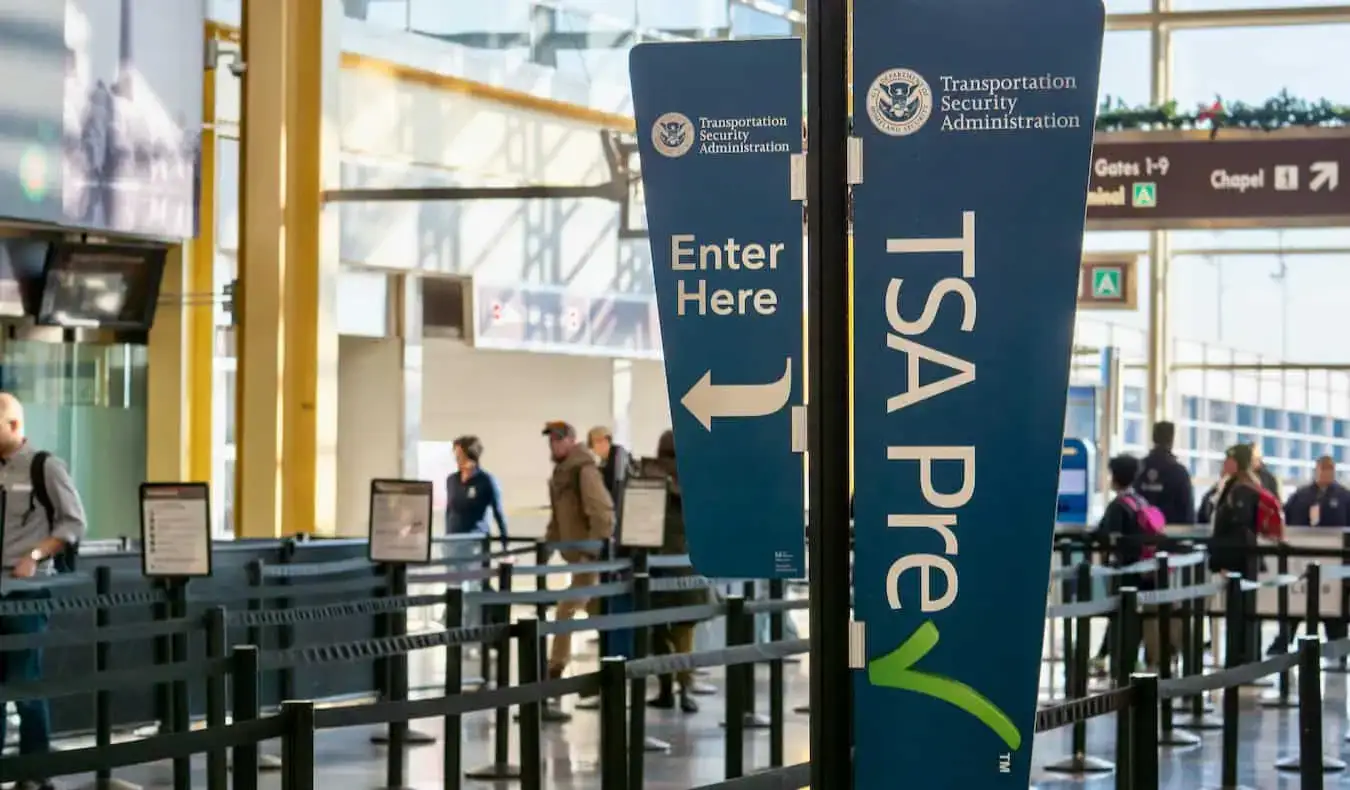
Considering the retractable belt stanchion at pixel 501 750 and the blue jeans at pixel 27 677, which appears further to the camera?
the retractable belt stanchion at pixel 501 750

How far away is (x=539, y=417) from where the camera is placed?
2533 centimetres

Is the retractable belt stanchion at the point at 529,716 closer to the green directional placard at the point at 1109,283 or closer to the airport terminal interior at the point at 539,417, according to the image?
the airport terminal interior at the point at 539,417

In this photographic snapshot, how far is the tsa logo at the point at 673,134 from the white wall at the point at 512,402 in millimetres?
18367

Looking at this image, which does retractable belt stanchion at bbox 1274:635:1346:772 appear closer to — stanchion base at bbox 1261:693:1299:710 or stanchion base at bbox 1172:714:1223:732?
stanchion base at bbox 1172:714:1223:732

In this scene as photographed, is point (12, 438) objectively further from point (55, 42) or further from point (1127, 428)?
point (1127, 428)

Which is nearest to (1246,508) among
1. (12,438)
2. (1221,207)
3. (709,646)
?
(1221,207)

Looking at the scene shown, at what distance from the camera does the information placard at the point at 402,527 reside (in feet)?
38.8

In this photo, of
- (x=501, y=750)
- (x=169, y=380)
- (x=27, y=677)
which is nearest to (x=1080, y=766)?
(x=501, y=750)

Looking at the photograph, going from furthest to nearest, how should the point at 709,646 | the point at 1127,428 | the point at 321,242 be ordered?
the point at 1127,428 < the point at 321,242 < the point at 709,646

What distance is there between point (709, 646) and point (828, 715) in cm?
1208

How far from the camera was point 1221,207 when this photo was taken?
48.0ft

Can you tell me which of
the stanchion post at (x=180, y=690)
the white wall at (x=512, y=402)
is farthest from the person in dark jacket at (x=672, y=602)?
the white wall at (x=512, y=402)

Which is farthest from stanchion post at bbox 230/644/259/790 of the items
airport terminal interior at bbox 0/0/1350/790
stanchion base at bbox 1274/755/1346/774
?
stanchion base at bbox 1274/755/1346/774

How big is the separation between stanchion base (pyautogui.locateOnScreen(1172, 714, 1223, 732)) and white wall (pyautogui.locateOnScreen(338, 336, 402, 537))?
10838 millimetres
